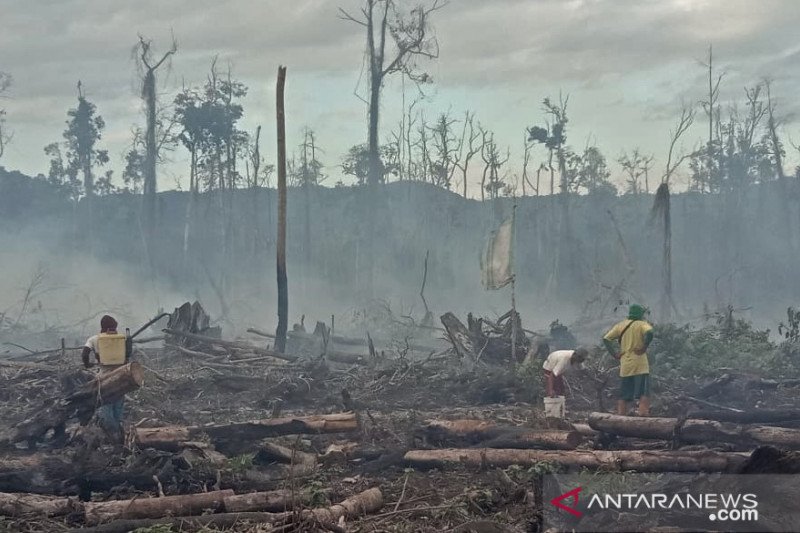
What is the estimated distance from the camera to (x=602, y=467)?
845cm

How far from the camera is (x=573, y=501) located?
23.7ft

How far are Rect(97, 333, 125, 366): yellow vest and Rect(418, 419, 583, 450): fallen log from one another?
14.0ft

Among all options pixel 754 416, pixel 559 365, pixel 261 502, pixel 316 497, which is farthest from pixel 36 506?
pixel 754 416

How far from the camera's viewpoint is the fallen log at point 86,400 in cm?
1005

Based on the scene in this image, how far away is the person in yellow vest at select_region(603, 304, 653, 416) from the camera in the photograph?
38.4 ft

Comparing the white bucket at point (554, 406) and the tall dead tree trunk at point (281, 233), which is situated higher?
the tall dead tree trunk at point (281, 233)

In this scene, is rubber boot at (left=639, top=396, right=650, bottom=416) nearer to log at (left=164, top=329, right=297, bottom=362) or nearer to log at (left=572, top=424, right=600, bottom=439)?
log at (left=572, top=424, right=600, bottom=439)

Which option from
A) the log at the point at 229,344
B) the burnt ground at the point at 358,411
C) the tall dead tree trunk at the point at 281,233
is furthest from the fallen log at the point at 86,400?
the tall dead tree trunk at the point at 281,233

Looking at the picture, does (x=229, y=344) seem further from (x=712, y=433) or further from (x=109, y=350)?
(x=712, y=433)

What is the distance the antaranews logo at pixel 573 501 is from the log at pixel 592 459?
93 cm

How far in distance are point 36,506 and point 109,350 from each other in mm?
3594

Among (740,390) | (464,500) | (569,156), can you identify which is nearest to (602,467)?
(464,500)

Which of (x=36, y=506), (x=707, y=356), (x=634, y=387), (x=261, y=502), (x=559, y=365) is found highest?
(x=559, y=365)

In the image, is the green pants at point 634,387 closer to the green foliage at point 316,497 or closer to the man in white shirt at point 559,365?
the man in white shirt at point 559,365
